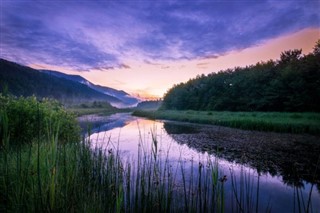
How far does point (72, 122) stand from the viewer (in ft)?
34.0

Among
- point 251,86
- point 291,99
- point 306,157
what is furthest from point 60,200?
point 251,86

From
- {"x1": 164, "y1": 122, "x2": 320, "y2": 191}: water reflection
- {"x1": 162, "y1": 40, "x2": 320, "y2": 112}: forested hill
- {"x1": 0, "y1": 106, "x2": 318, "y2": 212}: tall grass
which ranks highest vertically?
{"x1": 162, "y1": 40, "x2": 320, "y2": 112}: forested hill

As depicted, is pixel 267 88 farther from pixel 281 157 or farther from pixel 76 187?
pixel 76 187

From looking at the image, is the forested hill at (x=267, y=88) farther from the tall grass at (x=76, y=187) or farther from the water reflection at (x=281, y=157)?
the tall grass at (x=76, y=187)

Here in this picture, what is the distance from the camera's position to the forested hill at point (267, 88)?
34.3m

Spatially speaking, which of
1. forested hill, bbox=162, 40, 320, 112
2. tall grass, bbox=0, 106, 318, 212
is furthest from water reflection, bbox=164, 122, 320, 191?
forested hill, bbox=162, 40, 320, 112

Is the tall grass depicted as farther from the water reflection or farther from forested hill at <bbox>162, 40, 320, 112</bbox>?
forested hill at <bbox>162, 40, 320, 112</bbox>

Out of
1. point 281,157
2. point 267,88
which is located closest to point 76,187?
point 281,157

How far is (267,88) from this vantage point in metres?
42.3

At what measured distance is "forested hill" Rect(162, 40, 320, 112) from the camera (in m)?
34.3

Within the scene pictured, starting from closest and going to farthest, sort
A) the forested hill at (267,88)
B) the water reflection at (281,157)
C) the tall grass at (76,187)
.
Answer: the tall grass at (76,187) < the water reflection at (281,157) < the forested hill at (267,88)

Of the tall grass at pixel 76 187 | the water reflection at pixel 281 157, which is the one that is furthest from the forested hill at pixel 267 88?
the tall grass at pixel 76 187

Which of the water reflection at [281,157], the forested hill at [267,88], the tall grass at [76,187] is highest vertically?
the forested hill at [267,88]

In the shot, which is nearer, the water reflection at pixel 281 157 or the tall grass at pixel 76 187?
the tall grass at pixel 76 187
